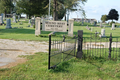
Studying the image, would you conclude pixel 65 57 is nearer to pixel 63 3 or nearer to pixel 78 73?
pixel 78 73

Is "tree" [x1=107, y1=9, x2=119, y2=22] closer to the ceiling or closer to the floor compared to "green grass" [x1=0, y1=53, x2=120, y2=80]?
closer to the ceiling

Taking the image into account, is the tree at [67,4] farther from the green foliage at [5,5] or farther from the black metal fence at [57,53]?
the green foliage at [5,5]

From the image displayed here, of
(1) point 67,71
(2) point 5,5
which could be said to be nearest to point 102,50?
(1) point 67,71

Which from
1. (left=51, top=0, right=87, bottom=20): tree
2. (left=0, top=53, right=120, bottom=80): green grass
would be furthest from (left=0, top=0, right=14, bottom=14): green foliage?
(left=0, top=53, right=120, bottom=80): green grass

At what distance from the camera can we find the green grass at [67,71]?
5766mm

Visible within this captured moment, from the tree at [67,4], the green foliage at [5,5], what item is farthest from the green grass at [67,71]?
→ the green foliage at [5,5]

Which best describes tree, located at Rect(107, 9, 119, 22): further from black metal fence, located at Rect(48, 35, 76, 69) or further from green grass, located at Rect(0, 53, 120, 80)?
green grass, located at Rect(0, 53, 120, 80)

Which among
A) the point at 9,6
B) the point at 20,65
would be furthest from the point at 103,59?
the point at 9,6

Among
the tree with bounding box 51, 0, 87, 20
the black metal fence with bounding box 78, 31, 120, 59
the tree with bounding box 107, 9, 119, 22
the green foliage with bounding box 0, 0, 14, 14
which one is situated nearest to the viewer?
the black metal fence with bounding box 78, 31, 120, 59

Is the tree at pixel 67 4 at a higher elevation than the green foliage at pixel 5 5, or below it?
below

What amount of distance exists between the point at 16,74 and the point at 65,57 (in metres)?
2.66

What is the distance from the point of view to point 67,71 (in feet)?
20.7

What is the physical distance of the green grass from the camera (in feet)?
18.9

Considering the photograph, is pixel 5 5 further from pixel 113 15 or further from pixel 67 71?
pixel 67 71
